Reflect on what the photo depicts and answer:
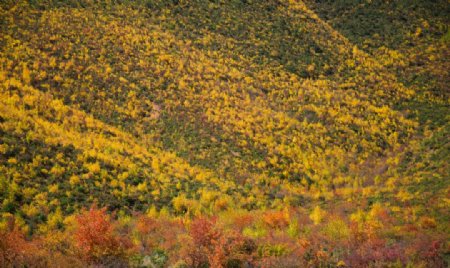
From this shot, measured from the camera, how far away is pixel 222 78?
126ft

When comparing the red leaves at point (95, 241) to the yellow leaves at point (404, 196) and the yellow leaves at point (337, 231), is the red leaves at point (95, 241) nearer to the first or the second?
the yellow leaves at point (337, 231)

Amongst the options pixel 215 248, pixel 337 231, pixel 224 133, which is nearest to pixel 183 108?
pixel 224 133

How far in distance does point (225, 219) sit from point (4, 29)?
3107 cm

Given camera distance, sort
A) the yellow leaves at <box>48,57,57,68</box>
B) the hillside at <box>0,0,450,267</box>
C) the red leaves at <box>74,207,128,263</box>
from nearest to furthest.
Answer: the red leaves at <box>74,207,128,263</box>
the hillside at <box>0,0,450,267</box>
the yellow leaves at <box>48,57,57,68</box>

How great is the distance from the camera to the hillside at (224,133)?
11664mm

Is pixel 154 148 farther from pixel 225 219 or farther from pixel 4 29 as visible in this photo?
pixel 4 29

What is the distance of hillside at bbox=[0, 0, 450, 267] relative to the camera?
11664 mm

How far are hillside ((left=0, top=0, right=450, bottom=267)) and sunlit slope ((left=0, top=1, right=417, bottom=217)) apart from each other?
0.17 m

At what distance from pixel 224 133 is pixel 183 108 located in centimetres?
501

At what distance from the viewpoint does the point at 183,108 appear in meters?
32.5

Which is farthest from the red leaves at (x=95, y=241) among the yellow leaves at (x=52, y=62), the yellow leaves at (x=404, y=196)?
the yellow leaves at (x=52, y=62)

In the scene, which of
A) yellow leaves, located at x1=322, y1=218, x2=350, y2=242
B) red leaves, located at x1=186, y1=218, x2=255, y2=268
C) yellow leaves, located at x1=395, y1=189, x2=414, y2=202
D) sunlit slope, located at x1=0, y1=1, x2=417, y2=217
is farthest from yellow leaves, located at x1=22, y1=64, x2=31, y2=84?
yellow leaves, located at x1=395, y1=189, x2=414, y2=202

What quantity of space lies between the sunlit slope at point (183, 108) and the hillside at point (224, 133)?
17 cm

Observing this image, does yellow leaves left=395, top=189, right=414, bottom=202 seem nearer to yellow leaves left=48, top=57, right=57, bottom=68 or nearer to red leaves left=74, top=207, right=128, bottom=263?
red leaves left=74, top=207, right=128, bottom=263
